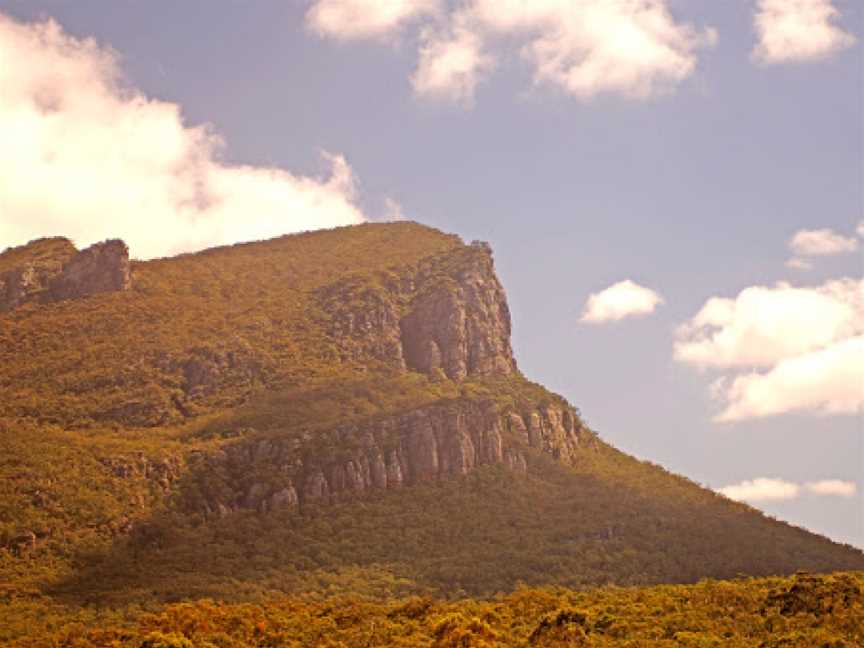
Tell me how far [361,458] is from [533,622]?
49542 millimetres

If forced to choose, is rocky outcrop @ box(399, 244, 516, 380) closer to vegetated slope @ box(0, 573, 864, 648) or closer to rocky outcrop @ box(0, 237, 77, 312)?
rocky outcrop @ box(0, 237, 77, 312)

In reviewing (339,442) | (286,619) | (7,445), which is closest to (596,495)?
(339,442)

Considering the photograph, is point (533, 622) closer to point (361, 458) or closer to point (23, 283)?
point (361, 458)

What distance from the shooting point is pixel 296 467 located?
14575 centimetres

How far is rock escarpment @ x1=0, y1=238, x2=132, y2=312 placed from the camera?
193 meters

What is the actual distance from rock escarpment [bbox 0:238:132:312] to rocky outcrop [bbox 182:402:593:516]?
55.8 metres

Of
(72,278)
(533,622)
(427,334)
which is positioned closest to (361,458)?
(427,334)

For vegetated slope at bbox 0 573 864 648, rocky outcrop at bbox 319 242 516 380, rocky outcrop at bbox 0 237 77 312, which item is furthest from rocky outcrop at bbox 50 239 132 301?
vegetated slope at bbox 0 573 864 648

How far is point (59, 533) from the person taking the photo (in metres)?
127

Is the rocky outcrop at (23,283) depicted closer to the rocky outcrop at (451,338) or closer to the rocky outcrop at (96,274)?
the rocky outcrop at (96,274)

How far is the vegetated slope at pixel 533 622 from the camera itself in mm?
91438

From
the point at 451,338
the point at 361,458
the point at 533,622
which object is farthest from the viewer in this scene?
the point at 451,338

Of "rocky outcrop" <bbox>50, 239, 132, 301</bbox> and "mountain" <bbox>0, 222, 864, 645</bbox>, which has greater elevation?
"rocky outcrop" <bbox>50, 239, 132, 301</bbox>

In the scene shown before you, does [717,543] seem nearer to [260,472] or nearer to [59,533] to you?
[260,472]
